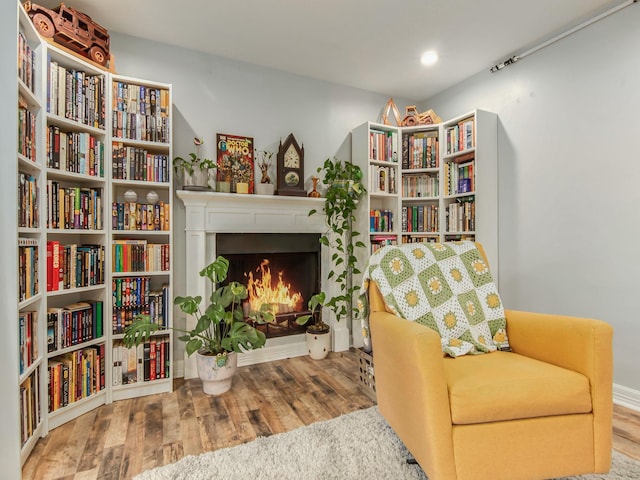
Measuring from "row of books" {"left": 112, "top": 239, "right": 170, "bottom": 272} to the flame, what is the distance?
2.63ft

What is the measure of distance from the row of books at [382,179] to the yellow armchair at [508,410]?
1.95 metres

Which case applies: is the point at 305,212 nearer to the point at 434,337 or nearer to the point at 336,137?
the point at 336,137

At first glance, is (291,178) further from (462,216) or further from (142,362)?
(142,362)

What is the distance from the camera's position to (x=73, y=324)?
198 centimetres

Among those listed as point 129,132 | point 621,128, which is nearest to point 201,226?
point 129,132

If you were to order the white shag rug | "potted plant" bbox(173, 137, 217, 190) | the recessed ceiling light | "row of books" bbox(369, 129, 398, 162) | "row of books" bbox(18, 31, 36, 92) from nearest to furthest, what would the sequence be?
the white shag rug, "row of books" bbox(18, 31, 36, 92), "potted plant" bbox(173, 137, 217, 190), the recessed ceiling light, "row of books" bbox(369, 129, 398, 162)

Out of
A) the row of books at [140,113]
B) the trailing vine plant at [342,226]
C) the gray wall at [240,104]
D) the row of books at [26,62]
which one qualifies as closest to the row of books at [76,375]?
the gray wall at [240,104]

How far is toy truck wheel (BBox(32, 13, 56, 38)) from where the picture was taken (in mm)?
1851

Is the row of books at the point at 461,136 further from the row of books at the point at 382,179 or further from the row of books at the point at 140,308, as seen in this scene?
the row of books at the point at 140,308

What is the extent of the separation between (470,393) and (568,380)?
1.32ft

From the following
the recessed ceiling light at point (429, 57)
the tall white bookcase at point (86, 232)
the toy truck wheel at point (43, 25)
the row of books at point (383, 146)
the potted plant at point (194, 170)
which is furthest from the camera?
the row of books at point (383, 146)

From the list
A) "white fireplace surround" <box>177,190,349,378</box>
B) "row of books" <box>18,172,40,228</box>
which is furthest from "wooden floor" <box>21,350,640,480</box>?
"row of books" <box>18,172,40,228</box>

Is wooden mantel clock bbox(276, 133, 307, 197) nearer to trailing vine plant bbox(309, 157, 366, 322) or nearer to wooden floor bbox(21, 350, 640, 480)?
trailing vine plant bbox(309, 157, 366, 322)

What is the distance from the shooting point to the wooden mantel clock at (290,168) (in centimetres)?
285
